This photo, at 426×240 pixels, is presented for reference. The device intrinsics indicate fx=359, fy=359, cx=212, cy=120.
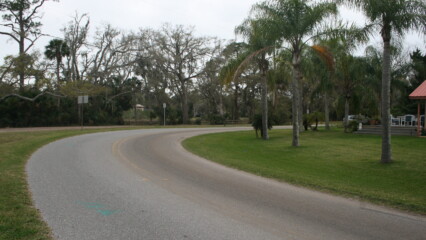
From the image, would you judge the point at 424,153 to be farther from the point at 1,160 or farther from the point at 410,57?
the point at 410,57

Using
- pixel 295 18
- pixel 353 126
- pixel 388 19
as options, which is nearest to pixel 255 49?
pixel 295 18

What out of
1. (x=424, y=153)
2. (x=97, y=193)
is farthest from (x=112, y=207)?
(x=424, y=153)

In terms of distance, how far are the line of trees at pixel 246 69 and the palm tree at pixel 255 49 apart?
62 mm

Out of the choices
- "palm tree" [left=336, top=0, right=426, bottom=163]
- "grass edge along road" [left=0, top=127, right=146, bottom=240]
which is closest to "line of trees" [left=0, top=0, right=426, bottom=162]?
"palm tree" [left=336, top=0, right=426, bottom=163]

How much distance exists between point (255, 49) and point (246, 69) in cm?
813

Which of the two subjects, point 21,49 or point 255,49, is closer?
point 255,49

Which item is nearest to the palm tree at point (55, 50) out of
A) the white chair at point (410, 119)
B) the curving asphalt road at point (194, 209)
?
the curving asphalt road at point (194, 209)

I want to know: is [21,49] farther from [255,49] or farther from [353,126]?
[353,126]

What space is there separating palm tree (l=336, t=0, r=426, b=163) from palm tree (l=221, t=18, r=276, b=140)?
6000mm

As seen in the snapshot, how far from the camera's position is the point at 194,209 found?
21.9 ft

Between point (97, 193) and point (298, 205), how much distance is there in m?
4.31

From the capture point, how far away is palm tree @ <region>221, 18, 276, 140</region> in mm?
18266

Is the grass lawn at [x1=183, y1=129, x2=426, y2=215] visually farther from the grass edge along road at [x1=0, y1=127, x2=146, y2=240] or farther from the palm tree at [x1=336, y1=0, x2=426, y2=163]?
the grass edge along road at [x1=0, y1=127, x2=146, y2=240]

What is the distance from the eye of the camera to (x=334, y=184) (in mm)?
9266
